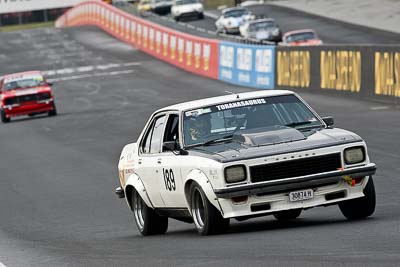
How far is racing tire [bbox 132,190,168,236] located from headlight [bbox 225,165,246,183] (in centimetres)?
212

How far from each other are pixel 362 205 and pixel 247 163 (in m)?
1.35

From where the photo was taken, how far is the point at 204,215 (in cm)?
1135

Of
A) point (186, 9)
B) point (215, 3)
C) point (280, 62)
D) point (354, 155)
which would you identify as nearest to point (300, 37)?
point (280, 62)

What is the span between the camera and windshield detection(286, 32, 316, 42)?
51469mm

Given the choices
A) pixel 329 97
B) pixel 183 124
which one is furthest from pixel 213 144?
pixel 329 97

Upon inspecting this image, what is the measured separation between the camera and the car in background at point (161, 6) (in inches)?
Answer: 3531

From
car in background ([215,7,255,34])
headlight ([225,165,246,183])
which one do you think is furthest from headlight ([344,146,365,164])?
car in background ([215,7,255,34])

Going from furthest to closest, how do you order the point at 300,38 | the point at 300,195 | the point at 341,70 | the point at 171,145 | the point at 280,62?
the point at 300,38 → the point at 280,62 → the point at 341,70 → the point at 171,145 → the point at 300,195

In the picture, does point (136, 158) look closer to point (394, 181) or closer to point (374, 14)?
point (394, 181)

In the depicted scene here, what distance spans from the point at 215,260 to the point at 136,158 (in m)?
3.67

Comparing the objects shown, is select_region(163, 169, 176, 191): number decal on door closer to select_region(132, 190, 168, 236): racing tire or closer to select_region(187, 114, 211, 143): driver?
select_region(187, 114, 211, 143): driver

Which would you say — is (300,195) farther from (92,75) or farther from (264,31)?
(264,31)

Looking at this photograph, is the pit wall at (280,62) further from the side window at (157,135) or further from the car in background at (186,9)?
the side window at (157,135)

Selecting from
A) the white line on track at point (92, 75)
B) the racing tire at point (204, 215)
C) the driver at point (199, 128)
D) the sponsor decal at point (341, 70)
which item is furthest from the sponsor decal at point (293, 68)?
the racing tire at point (204, 215)
